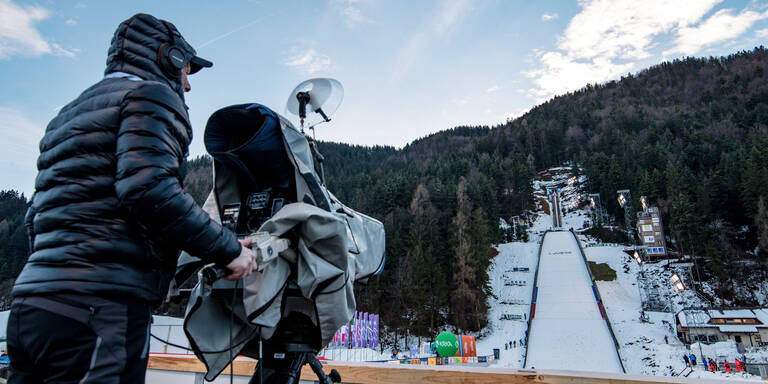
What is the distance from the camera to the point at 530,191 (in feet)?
199

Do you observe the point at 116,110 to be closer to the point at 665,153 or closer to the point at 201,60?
the point at 201,60

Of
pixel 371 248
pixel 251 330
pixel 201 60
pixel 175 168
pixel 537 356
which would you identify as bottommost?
pixel 537 356

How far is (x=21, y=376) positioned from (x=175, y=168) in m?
0.82

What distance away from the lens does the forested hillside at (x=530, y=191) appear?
3228 centimetres

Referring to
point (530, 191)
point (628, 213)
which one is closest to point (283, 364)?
point (628, 213)

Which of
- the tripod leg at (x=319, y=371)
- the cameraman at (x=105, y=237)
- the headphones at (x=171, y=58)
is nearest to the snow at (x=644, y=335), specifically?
the tripod leg at (x=319, y=371)

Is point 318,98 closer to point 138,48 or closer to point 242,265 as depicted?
point 138,48

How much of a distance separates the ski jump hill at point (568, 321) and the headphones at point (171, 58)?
21023 mm

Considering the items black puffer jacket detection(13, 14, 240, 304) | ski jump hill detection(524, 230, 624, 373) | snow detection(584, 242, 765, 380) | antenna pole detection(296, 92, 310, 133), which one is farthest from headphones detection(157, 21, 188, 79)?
ski jump hill detection(524, 230, 624, 373)

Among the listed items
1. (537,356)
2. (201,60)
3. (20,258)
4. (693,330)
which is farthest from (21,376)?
(20,258)

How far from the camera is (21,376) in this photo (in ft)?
3.99

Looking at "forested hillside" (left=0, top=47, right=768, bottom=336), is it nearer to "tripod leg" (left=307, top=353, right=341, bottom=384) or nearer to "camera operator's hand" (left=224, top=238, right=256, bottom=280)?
"tripod leg" (left=307, top=353, right=341, bottom=384)

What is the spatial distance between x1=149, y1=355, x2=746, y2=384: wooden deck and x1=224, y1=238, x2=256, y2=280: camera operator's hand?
1.44 metres

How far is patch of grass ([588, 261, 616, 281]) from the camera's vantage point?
1462 inches
